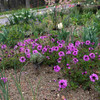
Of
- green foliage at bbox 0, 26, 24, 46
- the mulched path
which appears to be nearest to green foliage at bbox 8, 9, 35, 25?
green foliage at bbox 0, 26, 24, 46

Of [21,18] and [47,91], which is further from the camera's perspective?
[21,18]

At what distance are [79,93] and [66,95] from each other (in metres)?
0.17

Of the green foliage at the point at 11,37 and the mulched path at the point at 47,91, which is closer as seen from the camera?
the mulched path at the point at 47,91

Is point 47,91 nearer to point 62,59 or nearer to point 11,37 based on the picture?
point 62,59

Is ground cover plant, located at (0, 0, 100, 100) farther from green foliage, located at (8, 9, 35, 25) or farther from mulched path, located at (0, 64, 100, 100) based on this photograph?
green foliage, located at (8, 9, 35, 25)

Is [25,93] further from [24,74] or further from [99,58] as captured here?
[99,58]

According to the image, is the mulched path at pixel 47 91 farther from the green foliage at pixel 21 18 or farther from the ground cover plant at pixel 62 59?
the green foliage at pixel 21 18

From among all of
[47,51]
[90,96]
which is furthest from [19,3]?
[90,96]

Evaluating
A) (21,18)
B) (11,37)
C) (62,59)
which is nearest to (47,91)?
(62,59)

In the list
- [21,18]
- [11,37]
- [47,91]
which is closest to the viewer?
[47,91]

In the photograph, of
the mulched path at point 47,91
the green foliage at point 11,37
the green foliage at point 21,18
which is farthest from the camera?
the green foliage at point 21,18

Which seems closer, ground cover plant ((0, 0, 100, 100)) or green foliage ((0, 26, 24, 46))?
ground cover plant ((0, 0, 100, 100))

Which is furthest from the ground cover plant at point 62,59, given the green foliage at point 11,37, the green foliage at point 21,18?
the green foliage at point 21,18

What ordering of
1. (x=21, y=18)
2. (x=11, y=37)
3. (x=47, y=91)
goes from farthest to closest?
(x=21, y=18) → (x=11, y=37) → (x=47, y=91)
